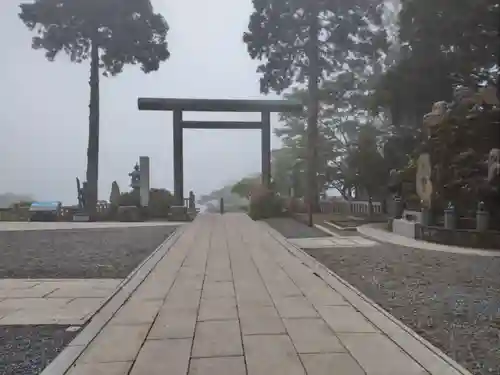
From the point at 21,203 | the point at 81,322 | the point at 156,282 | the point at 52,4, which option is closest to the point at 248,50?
the point at 52,4

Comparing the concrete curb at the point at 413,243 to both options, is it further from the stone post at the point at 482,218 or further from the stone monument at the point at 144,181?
the stone monument at the point at 144,181

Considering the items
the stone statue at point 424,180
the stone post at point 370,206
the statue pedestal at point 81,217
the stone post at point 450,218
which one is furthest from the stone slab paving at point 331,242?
the statue pedestal at point 81,217

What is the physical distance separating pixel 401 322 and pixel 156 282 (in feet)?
8.55

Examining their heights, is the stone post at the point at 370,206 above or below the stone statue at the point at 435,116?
below

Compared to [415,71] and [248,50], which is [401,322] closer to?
[415,71]

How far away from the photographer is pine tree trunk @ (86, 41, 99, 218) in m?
17.6

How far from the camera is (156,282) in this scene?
16.8 ft

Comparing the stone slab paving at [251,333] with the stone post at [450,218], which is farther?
the stone post at [450,218]

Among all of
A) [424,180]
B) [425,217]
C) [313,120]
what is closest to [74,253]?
[425,217]

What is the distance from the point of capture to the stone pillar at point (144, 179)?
1650 centimetres

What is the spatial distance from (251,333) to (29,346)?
1420 millimetres

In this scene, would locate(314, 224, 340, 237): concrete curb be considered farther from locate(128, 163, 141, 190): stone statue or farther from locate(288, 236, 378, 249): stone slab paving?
locate(128, 163, 141, 190): stone statue

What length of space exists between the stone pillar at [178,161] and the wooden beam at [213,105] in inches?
15.0

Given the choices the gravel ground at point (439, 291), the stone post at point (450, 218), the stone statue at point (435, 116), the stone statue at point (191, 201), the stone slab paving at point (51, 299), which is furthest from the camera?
the stone statue at point (191, 201)
